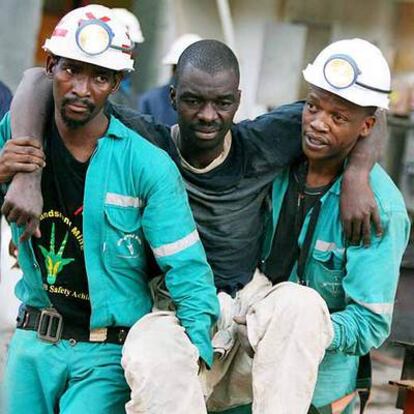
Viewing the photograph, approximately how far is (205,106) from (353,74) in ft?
1.88

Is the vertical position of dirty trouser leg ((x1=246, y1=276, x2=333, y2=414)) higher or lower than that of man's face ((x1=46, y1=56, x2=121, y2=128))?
lower

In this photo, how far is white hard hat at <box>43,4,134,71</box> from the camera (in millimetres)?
4488

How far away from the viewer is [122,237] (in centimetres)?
461

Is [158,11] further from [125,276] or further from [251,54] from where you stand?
[125,276]

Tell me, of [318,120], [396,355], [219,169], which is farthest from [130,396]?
[396,355]

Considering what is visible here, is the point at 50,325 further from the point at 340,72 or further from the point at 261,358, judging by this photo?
the point at 340,72

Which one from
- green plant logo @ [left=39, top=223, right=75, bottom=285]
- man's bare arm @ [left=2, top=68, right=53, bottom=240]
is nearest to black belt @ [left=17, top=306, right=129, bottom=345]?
green plant logo @ [left=39, top=223, right=75, bottom=285]

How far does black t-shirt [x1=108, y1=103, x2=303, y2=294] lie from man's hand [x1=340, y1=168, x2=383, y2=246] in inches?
12.4

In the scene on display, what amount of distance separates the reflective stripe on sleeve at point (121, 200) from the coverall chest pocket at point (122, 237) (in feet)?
0.05

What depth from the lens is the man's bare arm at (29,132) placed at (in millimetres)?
4453

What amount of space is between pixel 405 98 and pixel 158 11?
2692 mm

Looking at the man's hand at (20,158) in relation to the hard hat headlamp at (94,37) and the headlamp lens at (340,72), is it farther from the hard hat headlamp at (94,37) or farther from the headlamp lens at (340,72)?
the headlamp lens at (340,72)

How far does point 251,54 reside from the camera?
45.2 ft

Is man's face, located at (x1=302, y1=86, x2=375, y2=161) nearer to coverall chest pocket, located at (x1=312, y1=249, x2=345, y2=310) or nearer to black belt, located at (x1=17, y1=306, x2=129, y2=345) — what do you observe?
coverall chest pocket, located at (x1=312, y1=249, x2=345, y2=310)
